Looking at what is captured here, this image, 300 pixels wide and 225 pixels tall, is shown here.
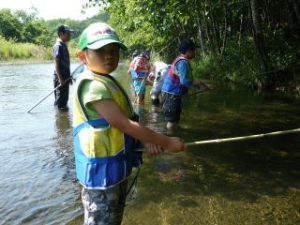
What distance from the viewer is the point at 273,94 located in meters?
12.6

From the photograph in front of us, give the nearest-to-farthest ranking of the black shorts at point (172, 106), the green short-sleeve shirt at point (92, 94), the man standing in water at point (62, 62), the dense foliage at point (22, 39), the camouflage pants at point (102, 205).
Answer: the green short-sleeve shirt at point (92, 94) → the camouflage pants at point (102, 205) → the black shorts at point (172, 106) → the man standing in water at point (62, 62) → the dense foliage at point (22, 39)

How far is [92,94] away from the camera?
2523mm

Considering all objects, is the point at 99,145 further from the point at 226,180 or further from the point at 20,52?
the point at 20,52

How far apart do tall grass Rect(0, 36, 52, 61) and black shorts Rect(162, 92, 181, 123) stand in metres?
37.5

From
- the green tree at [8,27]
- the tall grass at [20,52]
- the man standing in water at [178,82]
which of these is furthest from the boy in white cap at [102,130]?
the green tree at [8,27]

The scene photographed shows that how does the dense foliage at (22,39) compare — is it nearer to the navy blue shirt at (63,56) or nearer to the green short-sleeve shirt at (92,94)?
the navy blue shirt at (63,56)

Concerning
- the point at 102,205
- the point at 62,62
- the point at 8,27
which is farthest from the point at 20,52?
the point at 102,205

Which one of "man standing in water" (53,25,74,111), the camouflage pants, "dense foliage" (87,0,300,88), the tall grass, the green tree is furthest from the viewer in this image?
the green tree

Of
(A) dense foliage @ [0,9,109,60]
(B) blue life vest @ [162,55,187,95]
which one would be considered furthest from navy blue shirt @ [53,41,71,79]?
(A) dense foliage @ [0,9,109,60]

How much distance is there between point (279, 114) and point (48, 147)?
5.50 metres

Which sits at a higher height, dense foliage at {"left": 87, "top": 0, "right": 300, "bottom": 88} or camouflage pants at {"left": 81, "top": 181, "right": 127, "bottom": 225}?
dense foliage at {"left": 87, "top": 0, "right": 300, "bottom": 88}

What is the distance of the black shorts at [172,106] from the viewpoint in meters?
7.09

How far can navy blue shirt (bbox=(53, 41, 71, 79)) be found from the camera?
9.16 metres

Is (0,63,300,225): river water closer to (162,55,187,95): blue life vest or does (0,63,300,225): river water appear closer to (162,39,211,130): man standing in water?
(162,39,211,130): man standing in water
